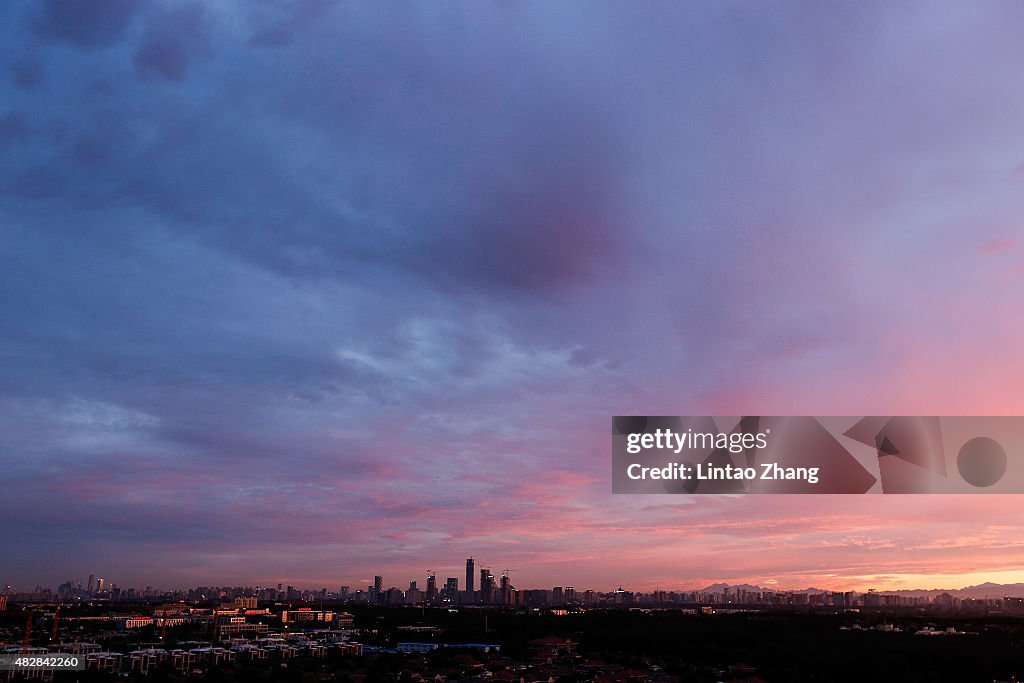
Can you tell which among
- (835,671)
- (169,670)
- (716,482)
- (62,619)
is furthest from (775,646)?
(62,619)

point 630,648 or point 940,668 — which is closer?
point 940,668

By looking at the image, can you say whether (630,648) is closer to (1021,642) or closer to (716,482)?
(1021,642)

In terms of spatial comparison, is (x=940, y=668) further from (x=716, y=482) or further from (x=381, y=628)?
(x=381, y=628)

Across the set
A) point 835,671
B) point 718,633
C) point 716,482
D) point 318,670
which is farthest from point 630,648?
point 716,482

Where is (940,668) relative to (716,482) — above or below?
below

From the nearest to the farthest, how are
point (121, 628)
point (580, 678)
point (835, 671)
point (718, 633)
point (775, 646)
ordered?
point (580, 678) < point (835, 671) < point (775, 646) < point (718, 633) < point (121, 628)

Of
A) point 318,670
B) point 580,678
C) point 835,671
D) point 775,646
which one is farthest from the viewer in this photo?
point 775,646
